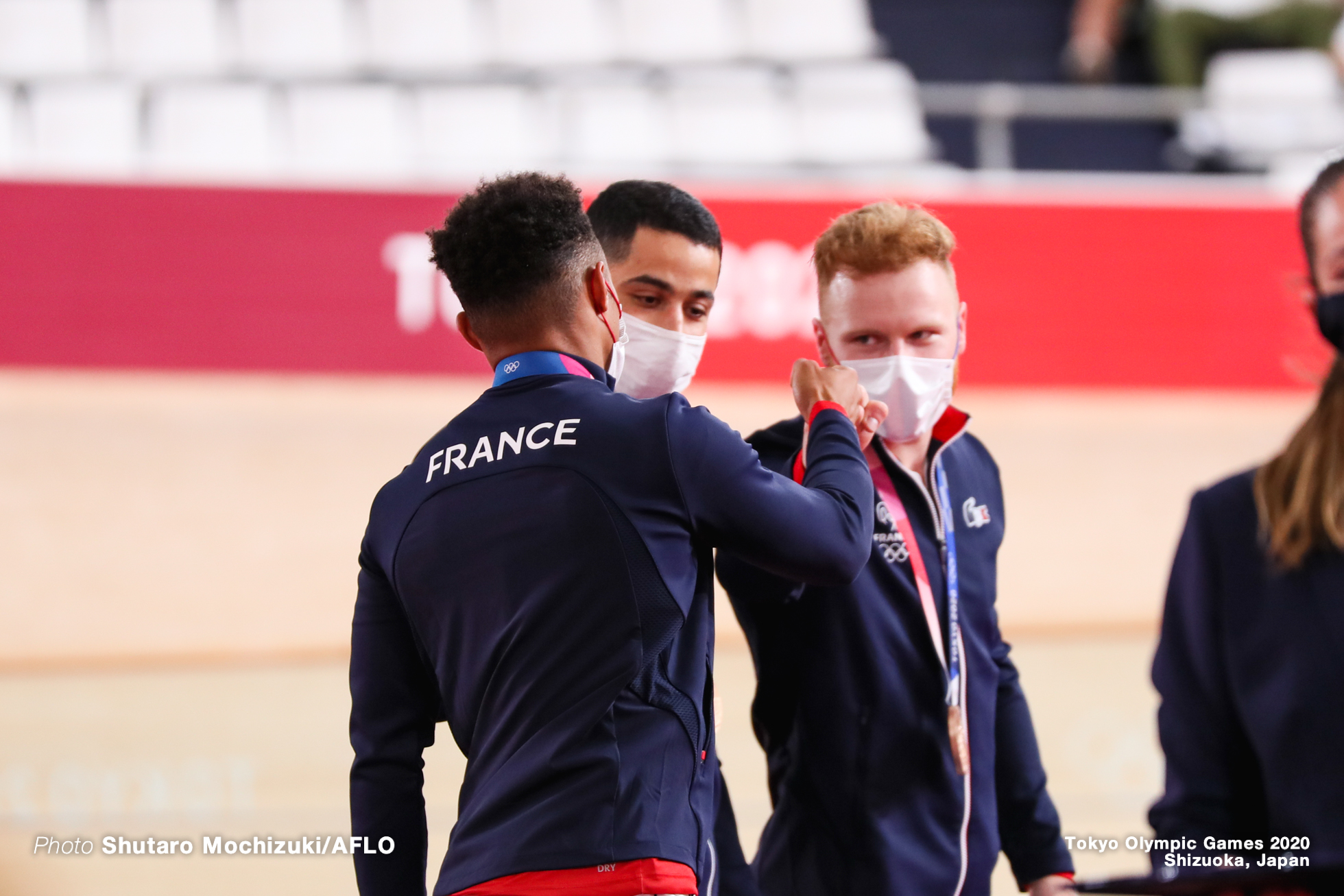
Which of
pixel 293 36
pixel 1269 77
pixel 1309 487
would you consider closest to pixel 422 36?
pixel 293 36

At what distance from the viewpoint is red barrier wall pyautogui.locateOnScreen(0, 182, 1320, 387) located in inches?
251

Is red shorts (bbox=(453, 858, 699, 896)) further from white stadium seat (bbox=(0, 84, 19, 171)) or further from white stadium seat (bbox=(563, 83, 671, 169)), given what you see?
white stadium seat (bbox=(0, 84, 19, 171))

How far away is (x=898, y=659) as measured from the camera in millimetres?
1949

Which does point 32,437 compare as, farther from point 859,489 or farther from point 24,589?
point 859,489

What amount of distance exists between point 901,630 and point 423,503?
76cm

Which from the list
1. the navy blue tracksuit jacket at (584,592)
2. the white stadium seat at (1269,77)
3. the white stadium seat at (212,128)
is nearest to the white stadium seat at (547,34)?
the white stadium seat at (212,128)

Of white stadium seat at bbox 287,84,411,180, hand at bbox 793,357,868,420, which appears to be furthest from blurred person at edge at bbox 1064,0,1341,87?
hand at bbox 793,357,868,420

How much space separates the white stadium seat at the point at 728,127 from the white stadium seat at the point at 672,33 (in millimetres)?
929

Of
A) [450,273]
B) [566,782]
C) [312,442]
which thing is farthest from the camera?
[312,442]

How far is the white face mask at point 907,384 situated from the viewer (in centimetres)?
205

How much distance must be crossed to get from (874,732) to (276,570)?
5181 millimetres

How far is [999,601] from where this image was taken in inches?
271

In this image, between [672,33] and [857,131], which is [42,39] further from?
[857,131]

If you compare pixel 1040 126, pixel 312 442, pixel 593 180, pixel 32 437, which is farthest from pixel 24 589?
pixel 1040 126
